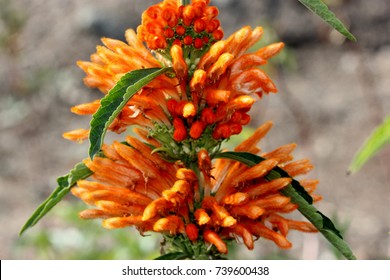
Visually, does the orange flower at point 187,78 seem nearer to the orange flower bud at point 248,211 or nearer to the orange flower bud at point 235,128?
the orange flower bud at point 235,128

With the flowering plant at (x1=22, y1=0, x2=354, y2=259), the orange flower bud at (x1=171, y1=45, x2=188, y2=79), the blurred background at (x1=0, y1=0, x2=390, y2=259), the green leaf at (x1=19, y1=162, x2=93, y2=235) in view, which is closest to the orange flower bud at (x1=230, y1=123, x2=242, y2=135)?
the flowering plant at (x1=22, y1=0, x2=354, y2=259)

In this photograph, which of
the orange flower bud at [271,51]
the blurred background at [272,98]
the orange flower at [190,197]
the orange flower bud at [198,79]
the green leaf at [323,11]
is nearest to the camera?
the green leaf at [323,11]

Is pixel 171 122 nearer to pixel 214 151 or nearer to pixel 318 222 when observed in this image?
pixel 214 151

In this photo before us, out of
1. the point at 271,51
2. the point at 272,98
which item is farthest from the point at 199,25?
the point at 272,98

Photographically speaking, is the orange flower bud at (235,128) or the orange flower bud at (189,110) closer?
the orange flower bud at (189,110)

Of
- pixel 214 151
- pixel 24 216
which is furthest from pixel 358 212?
pixel 214 151

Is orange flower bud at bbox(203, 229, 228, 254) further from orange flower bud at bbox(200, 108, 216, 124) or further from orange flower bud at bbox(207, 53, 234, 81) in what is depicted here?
orange flower bud at bbox(207, 53, 234, 81)

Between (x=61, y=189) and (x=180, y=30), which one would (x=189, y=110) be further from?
(x=61, y=189)

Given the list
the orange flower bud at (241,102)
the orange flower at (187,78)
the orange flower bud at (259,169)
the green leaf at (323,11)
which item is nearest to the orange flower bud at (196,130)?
the orange flower at (187,78)
